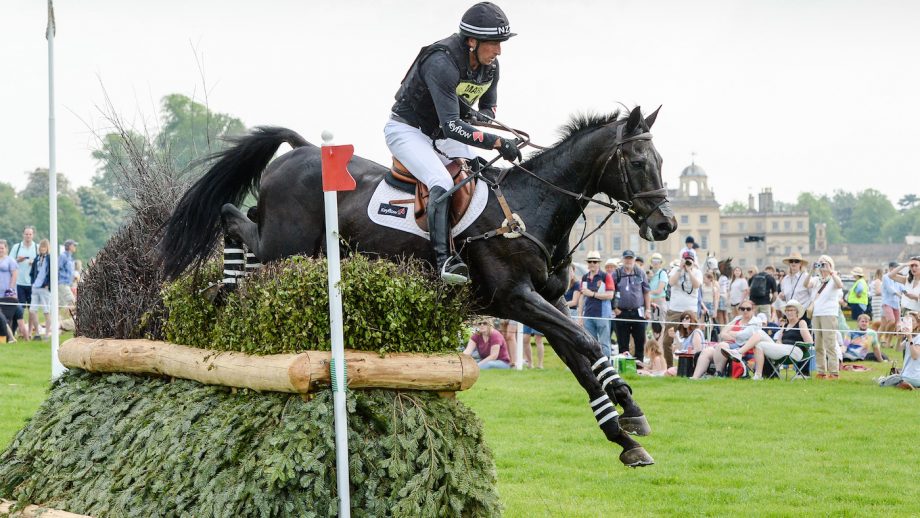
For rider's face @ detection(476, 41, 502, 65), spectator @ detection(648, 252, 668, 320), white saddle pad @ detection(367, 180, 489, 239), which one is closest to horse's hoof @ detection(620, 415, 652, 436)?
white saddle pad @ detection(367, 180, 489, 239)

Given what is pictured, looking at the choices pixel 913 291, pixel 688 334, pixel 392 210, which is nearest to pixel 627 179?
pixel 392 210

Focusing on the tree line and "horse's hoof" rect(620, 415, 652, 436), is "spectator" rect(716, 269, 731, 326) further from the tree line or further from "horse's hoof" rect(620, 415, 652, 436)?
"horse's hoof" rect(620, 415, 652, 436)

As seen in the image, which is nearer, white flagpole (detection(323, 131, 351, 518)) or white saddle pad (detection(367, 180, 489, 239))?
white flagpole (detection(323, 131, 351, 518))

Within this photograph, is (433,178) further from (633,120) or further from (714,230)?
(714,230)

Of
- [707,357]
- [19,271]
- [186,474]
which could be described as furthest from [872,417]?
[19,271]

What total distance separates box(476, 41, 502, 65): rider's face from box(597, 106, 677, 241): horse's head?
0.87 metres

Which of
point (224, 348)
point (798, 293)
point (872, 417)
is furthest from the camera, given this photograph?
point (798, 293)

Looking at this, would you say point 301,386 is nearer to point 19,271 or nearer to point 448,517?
point 448,517

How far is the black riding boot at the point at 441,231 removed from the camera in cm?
589

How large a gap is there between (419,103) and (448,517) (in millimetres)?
2578

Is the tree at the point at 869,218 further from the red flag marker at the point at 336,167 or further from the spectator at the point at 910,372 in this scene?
the red flag marker at the point at 336,167

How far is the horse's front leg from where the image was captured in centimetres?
591

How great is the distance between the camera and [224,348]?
5.81 metres

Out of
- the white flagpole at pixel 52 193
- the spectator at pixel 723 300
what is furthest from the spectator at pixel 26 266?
the spectator at pixel 723 300
